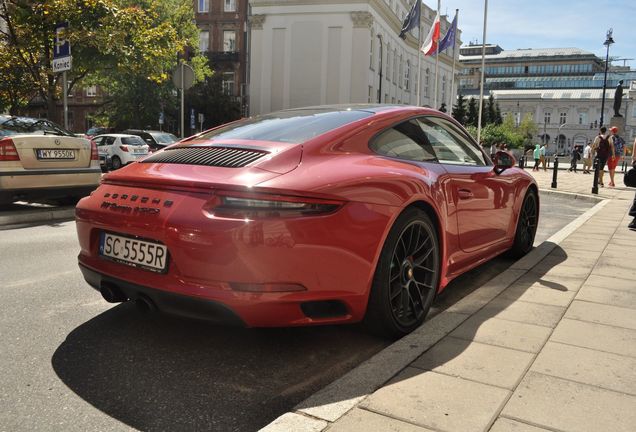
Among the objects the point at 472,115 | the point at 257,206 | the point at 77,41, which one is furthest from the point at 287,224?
the point at 472,115

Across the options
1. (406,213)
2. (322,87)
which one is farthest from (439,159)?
(322,87)

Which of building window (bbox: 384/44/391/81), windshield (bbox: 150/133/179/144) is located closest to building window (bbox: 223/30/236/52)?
building window (bbox: 384/44/391/81)

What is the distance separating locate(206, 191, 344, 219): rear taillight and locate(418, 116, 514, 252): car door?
147 centimetres

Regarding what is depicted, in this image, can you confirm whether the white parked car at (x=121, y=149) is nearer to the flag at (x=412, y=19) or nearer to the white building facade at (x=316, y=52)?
the flag at (x=412, y=19)

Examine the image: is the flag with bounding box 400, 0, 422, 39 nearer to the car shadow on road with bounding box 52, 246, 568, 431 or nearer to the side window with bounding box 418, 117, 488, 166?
the side window with bounding box 418, 117, 488, 166

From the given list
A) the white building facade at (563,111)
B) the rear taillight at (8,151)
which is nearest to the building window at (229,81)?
the rear taillight at (8,151)

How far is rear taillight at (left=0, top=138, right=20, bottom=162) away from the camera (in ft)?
24.1

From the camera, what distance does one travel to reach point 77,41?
15.5m

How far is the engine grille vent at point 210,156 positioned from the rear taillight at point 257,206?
0.28m

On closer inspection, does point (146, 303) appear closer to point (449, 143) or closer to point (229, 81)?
point (449, 143)

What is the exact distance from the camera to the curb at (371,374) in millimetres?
2199

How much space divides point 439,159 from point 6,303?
315 centimetres

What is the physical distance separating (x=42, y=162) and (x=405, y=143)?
19.5 feet

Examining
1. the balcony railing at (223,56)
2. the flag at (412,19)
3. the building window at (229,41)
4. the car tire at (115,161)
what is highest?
the building window at (229,41)
